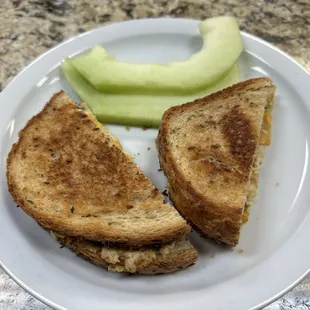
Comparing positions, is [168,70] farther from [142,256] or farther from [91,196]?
[142,256]

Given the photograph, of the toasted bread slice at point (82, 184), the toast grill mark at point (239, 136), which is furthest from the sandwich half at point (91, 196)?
the toast grill mark at point (239, 136)

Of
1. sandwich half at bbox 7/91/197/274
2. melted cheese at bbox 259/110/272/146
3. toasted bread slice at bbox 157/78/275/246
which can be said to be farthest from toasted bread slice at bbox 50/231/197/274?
melted cheese at bbox 259/110/272/146

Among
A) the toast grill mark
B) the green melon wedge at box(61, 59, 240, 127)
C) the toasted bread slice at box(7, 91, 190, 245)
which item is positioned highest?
the toast grill mark

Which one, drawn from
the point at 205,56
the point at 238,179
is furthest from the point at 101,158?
the point at 205,56

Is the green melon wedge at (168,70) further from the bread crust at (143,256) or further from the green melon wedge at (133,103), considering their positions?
the bread crust at (143,256)

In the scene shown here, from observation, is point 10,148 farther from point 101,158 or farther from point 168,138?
point 168,138

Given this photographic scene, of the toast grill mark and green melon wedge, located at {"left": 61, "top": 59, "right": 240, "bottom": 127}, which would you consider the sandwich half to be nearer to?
green melon wedge, located at {"left": 61, "top": 59, "right": 240, "bottom": 127}
